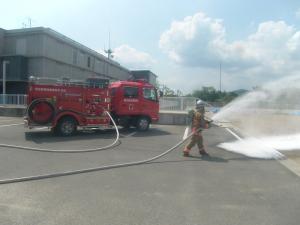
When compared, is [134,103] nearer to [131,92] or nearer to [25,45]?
[131,92]

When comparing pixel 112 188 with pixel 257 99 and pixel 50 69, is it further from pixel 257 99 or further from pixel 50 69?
pixel 50 69

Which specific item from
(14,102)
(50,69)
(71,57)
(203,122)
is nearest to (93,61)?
(71,57)

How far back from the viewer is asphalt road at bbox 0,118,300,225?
15.6ft

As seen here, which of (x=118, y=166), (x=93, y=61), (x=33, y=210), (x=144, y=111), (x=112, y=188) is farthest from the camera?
(x=93, y=61)

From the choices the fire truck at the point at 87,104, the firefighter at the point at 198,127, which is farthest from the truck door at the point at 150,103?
the firefighter at the point at 198,127

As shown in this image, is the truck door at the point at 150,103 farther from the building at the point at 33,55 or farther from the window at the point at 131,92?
the building at the point at 33,55

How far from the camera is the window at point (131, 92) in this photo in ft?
54.7

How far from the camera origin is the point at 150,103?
17312 millimetres

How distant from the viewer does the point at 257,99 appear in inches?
605

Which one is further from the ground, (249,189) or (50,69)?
(50,69)

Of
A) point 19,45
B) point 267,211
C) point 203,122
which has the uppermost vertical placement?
point 19,45

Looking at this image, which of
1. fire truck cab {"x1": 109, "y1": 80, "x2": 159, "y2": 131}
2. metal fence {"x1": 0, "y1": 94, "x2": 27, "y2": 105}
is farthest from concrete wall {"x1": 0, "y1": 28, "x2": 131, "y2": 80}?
fire truck cab {"x1": 109, "y1": 80, "x2": 159, "y2": 131}

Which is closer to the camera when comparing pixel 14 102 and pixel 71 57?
pixel 14 102

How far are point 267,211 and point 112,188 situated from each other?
8.99 ft
